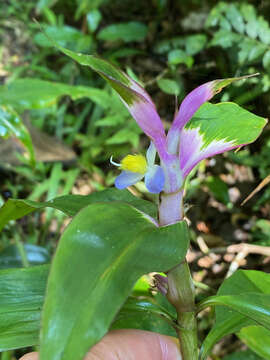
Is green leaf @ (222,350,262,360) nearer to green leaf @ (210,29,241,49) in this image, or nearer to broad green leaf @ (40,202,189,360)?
broad green leaf @ (40,202,189,360)

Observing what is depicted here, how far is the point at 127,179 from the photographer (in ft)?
1.73

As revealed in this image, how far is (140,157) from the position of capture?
20.3 inches

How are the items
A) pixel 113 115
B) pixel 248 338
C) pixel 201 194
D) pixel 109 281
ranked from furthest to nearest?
1. pixel 113 115
2. pixel 201 194
3. pixel 248 338
4. pixel 109 281

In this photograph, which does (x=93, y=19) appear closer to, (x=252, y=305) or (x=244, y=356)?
(x=244, y=356)

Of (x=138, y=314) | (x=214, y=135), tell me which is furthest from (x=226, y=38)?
(x=138, y=314)

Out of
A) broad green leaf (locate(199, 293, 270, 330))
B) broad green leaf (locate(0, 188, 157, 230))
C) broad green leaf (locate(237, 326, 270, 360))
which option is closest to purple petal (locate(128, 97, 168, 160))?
broad green leaf (locate(0, 188, 157, 230))

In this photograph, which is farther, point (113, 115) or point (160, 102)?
point (160, 102)

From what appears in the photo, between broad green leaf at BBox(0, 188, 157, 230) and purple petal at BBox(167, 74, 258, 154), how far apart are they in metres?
0.10

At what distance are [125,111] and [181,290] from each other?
122cm

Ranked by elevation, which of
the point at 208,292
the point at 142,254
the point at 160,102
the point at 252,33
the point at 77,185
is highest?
the point at 252,33

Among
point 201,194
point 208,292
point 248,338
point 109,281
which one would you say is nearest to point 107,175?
point 201,194

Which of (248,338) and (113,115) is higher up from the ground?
(113,115)

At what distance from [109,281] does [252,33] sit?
1.09 meters

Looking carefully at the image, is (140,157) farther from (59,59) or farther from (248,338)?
(59,59)
